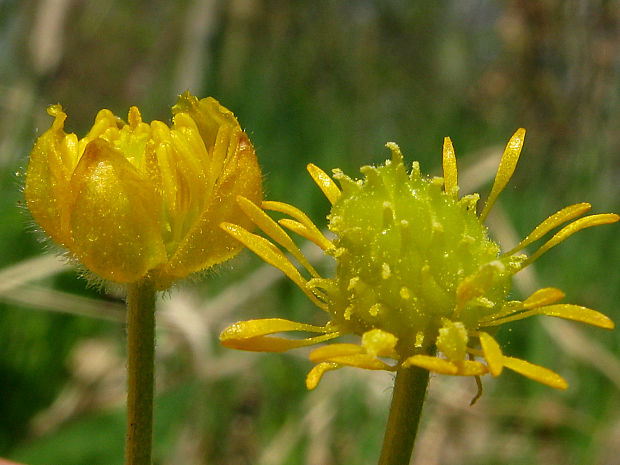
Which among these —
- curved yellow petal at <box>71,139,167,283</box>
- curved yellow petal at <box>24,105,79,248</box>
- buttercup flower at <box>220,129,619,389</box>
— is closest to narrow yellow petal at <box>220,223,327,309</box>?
buttercup flower at <box>220,129,619,389</box>

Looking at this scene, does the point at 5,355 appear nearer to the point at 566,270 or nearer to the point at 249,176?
the point at 249,176

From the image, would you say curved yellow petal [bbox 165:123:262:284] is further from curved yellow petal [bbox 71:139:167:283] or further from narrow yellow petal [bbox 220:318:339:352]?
narrow yellow petal [bbox 220:318:339:352]

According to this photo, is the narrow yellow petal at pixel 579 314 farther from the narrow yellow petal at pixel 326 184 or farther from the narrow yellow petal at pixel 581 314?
the narrow yellow petal at pixel 326 184

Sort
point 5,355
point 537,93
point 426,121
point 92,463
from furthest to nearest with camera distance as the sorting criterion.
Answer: point 537,93 < point 426,121 < point 5,355 < point 92,463

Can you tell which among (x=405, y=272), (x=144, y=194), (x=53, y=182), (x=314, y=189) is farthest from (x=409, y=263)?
(x=314, y=189)

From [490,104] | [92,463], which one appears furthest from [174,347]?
[490,104]

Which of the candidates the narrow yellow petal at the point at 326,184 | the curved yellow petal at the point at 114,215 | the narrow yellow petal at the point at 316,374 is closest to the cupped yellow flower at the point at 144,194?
the curved yellow petal at the point at 114,215
